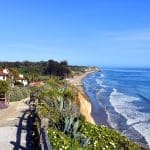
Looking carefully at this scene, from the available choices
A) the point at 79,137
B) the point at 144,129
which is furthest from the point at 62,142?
the point at 144,129

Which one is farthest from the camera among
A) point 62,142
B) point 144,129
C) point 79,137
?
point 144,129

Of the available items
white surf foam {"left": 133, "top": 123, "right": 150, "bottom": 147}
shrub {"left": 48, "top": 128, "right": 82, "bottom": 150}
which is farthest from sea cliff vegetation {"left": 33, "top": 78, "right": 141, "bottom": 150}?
white surf foam {"left": 133, "top": 123, "right": 150, "bottom": 147}

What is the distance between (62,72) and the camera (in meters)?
135

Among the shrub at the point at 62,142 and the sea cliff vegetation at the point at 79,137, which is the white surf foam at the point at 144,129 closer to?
the sea cliff vegetation at the point at 79,137

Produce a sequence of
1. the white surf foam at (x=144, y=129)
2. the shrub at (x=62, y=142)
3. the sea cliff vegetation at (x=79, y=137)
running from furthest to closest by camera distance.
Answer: the white surf foam at (x=144, y=129), the sea cliff vegetation at (x=79, y=137), the shrub at (x=62, y=142)

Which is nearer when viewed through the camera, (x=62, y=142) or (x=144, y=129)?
(x=62, y=142)

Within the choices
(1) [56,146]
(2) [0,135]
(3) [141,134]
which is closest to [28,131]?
(2) [0,135]

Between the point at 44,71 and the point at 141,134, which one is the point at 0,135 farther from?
the point at 44,71

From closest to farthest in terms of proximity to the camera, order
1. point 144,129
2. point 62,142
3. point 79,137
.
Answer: point 62,142 < point 79,137 < point 144,129

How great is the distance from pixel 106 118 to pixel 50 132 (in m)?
33.1

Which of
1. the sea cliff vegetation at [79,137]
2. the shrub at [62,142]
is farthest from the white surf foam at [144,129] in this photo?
the shrub at [62,142]

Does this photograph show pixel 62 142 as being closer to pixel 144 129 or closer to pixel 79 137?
pixel 79 137

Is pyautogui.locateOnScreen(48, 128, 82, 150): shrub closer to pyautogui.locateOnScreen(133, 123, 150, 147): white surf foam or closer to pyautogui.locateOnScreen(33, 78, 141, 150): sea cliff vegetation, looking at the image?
pyautogui.locateOnScreen(33, 78, 141, 150): sea cliff vegetation

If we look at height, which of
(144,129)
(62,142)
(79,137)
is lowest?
(144,129)
